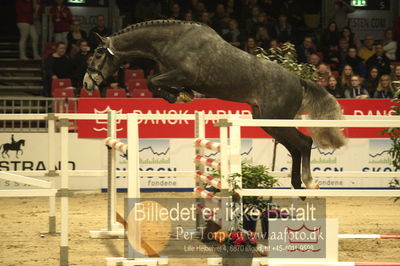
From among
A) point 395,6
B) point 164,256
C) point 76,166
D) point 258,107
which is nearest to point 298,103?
point 258,107

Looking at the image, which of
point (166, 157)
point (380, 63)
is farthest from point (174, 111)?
point (380, 63)

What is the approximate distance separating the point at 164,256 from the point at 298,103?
8.04ft

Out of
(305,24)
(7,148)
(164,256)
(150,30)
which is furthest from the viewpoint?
(305,24)

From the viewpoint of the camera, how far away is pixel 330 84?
12.0 meters

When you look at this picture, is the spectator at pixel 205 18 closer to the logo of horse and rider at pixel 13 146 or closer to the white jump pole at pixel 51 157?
the logo of horse and rider at pixel 13 146

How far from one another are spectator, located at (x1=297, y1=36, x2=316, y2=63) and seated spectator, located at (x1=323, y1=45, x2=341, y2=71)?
355mm

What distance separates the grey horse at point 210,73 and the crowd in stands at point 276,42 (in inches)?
186

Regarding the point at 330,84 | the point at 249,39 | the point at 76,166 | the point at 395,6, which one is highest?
the point at 395,6

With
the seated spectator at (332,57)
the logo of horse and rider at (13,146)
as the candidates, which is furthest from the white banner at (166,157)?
the seated spectator at (332,57)

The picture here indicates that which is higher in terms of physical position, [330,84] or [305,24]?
[305,24]

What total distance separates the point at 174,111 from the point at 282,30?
464cm

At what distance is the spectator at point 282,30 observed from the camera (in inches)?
580

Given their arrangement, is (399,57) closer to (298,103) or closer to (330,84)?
(330,84)

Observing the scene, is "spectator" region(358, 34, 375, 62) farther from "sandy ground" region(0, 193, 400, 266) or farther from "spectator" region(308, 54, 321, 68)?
"sandy ground" region(0, 193, 400, 266)
